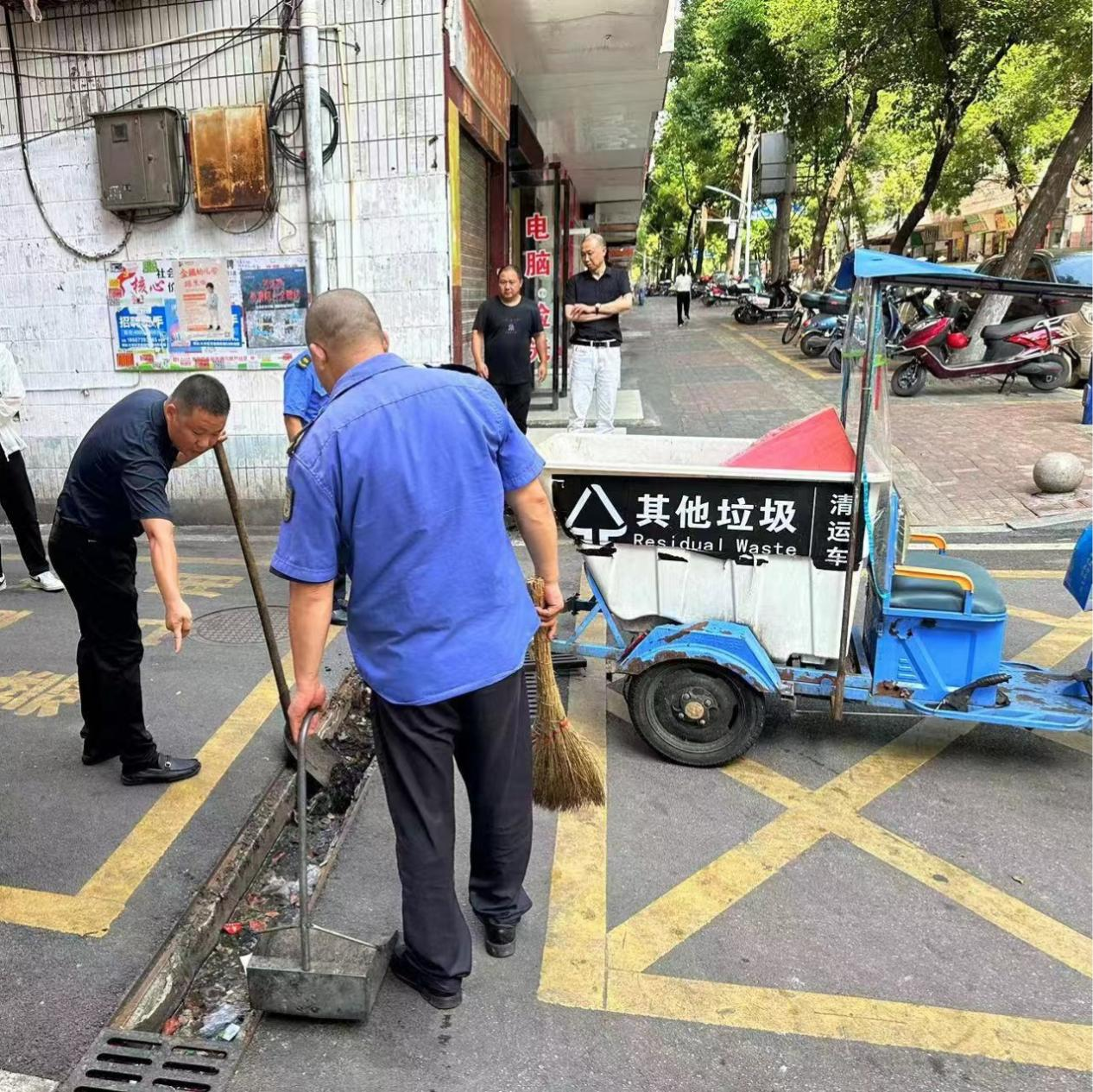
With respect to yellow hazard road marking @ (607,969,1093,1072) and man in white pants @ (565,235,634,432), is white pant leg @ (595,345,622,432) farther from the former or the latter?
yellow hazard road marking @ (607,969,1093,1072)

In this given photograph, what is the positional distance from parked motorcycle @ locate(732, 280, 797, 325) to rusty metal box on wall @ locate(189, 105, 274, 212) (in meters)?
20.2

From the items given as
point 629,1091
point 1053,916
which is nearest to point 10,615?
point 629,1091

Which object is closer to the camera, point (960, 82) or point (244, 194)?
point (244, 194)

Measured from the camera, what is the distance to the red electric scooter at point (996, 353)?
460 inches

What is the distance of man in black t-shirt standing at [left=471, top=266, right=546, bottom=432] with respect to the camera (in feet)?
23.1

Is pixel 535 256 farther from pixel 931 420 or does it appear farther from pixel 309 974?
pixel 309 974

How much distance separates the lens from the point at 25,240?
271 inches

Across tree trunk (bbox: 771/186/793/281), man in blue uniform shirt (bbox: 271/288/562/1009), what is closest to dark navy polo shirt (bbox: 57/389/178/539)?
man in blue uniform shirt (bbox: 271/288/562/1009)

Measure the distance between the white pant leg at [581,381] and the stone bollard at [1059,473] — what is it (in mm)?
3756

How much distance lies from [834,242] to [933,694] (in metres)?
53.1

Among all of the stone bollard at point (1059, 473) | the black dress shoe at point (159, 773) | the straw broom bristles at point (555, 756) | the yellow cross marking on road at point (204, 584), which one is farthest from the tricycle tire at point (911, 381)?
the black dress shoe at point (159, 773)

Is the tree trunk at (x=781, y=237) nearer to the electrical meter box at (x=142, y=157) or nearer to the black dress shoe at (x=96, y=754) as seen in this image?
the electrical meter box at (x=142, y=157)

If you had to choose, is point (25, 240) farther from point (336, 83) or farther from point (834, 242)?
point (834, 242)

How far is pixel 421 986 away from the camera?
2389 mm
